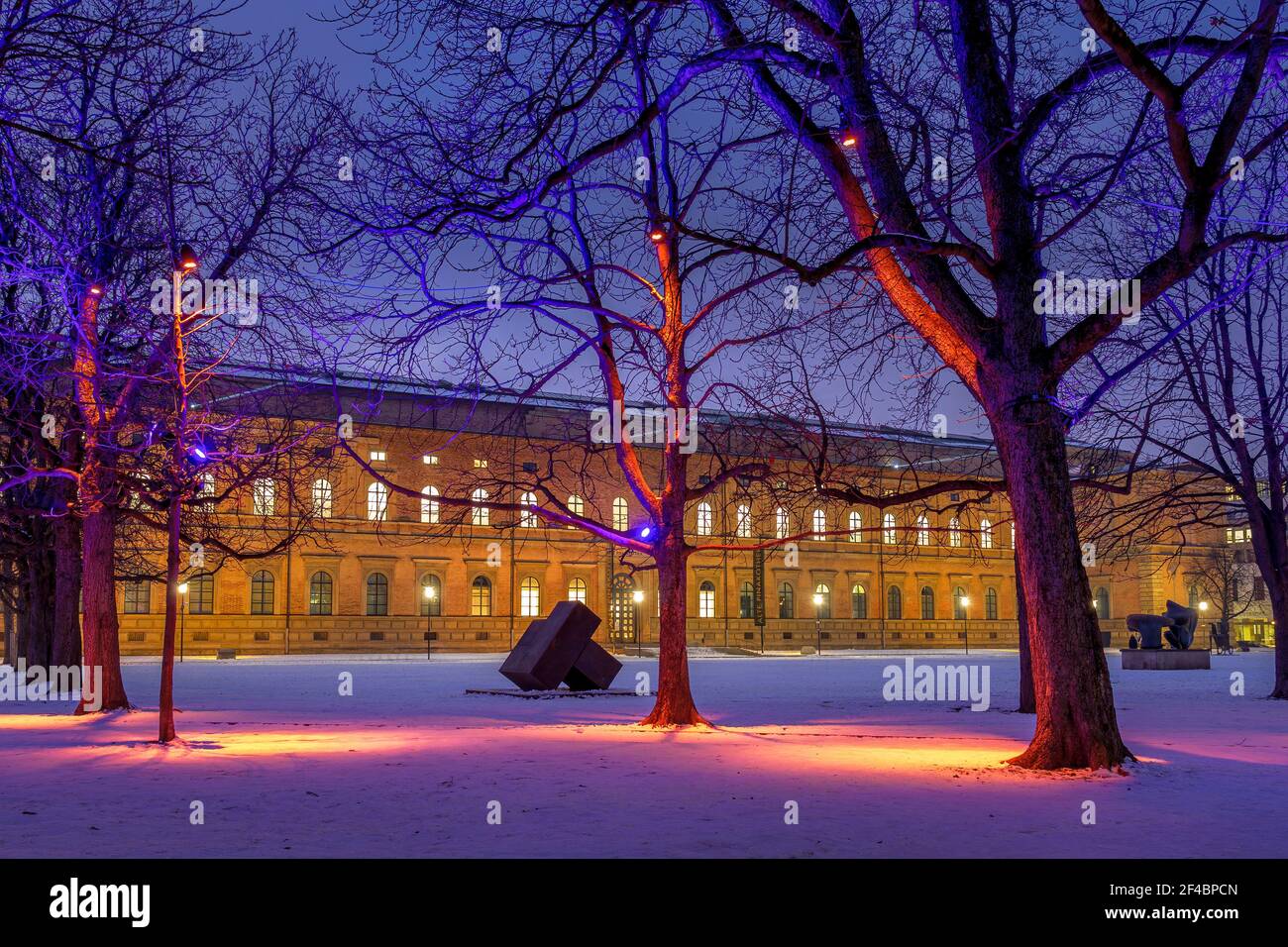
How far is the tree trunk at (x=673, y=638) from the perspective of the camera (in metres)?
16.8

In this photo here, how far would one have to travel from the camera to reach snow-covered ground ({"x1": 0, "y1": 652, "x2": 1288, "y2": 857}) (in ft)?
24.6

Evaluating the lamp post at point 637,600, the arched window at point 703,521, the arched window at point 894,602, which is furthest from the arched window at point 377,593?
the arched window at point 894,602

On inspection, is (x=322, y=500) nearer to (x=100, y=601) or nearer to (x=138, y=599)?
(x=100, y=601)

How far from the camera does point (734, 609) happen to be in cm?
6694

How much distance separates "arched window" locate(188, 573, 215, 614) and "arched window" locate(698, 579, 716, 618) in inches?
965

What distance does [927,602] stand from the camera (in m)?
74.6

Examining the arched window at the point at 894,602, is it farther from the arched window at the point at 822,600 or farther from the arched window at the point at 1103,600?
the arched window at the point at 1103,600

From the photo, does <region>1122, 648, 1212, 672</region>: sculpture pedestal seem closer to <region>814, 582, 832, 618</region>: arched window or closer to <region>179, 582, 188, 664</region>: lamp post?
<region>814, 582, 832, 618</region>: arched window

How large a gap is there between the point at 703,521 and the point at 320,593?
20604mm

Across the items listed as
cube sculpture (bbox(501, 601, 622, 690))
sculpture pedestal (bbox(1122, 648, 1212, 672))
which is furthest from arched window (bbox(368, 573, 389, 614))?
cube sculpture (bbox(501, 601, 622, 690))

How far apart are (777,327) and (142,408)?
33.4ft

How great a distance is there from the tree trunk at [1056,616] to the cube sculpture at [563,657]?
1399cm
